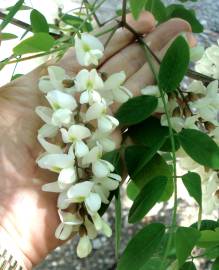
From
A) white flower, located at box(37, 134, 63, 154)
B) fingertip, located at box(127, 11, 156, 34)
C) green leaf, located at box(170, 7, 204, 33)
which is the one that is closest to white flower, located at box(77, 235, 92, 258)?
white flower, located at box(37, 134, 63, 154)

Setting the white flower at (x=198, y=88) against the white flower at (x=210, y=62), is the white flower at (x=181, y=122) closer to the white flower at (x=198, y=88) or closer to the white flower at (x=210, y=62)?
the white flower at (x=198, y=88)

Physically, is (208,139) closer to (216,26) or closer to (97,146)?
(97,146)

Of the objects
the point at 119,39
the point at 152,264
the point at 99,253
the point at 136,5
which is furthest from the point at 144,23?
the point at 99,253

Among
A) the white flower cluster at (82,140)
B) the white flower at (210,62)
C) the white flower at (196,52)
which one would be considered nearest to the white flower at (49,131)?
the white flower cluster at (82,140)

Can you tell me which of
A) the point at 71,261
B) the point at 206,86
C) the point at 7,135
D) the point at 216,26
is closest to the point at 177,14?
the point at 206,86

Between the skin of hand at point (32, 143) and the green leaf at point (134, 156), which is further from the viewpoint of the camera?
the skin of hand at point (32, 143)

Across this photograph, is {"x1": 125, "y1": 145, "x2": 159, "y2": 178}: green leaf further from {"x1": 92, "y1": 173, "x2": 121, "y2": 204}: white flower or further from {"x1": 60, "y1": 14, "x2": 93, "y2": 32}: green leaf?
{"x1": 60, "y1": 14, "x2": 93, "y2": 32}: green leaf

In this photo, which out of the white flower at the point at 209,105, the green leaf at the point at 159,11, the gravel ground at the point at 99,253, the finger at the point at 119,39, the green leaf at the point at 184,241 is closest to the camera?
the green leaf at the point at 184,241
